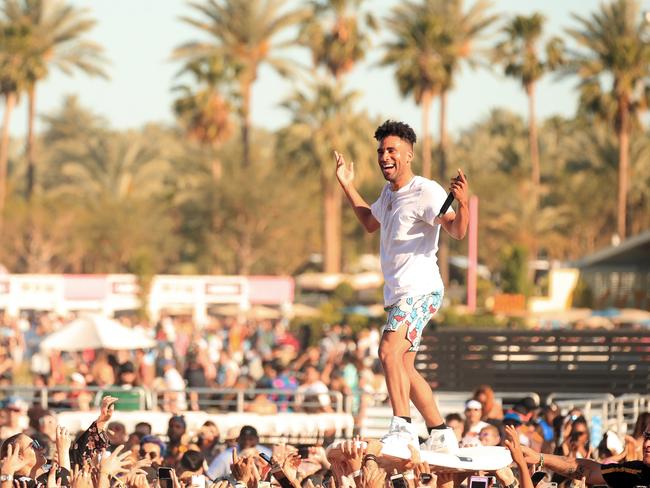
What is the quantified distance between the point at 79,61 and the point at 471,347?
1836 inches

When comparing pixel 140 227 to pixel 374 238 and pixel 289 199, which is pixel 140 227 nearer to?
pixel 289 199

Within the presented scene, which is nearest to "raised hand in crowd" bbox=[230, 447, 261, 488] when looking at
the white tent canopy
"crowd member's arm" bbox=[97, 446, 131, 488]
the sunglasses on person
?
"crowd member's arm" bbox=[97, 446, 131, 488]

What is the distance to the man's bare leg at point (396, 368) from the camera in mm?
7594

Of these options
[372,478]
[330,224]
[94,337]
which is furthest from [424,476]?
[330,224]

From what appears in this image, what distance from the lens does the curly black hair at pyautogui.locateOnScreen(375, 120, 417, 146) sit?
773 centimetres

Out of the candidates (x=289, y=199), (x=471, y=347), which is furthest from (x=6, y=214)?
(x=471, y=347)

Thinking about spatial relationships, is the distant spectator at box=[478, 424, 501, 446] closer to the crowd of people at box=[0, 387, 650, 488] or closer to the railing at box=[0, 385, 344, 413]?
the crowd of people at box=[0, 387, 650, 488]

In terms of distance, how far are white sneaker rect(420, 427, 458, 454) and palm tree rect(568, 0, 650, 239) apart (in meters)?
57.1

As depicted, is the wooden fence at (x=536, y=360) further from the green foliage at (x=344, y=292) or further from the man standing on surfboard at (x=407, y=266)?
the green foliage at (x=344, y=292)

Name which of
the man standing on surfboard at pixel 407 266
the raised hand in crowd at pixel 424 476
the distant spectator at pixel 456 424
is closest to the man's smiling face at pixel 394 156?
the man standing on surfboard at pixel 407 266

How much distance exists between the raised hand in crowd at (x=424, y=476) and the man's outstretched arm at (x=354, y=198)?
1.54 metres

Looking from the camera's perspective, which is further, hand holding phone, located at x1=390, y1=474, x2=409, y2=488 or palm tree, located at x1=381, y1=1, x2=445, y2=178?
palm tree, located at x1=381, y1=1, x2=445, y2=178

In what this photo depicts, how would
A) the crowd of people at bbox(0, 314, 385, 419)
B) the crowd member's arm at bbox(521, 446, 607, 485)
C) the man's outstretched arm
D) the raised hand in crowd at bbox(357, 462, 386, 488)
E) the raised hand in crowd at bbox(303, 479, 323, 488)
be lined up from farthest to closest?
1. the crowd of people at bbox(0, 314, 385, 419)
2. the man's outstretched arm
3. the raised hand in crowd at bbox(303, 479, 323, 488)
4. the crowd member's arm at bbox(521, 446, 607, 485)
5. the raised hand in crowd at bbox(357, 462, 386, 488)

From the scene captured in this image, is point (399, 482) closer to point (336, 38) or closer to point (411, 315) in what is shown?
point (411, 315)
